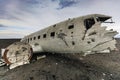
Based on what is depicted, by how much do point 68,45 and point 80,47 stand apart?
1.45 meters

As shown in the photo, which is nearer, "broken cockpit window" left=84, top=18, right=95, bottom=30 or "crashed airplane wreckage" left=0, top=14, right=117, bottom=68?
"crashed airplane wreckage" left=0, top=14, right=117, bottom=68

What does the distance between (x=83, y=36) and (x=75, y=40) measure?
0.93 meters

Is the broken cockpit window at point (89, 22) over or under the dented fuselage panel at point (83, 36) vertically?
over

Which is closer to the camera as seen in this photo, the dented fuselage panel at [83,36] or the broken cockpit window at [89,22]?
the dented fuselage panel at [83,36]

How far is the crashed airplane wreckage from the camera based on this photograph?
463 inches

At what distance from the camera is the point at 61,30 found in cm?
1460

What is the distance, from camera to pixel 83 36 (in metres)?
12.4

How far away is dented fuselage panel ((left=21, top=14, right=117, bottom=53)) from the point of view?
11.7 m

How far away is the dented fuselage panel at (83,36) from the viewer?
38.4 feet

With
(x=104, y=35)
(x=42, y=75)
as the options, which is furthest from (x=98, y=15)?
(x=42, y=75)

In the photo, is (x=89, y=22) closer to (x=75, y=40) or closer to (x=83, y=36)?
(x=83, y=36)

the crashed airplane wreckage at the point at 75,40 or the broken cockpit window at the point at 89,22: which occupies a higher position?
the broken cockpit window at the point at 89,22

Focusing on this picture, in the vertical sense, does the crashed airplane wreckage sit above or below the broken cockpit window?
below

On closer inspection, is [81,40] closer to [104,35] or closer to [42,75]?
[104,35]
